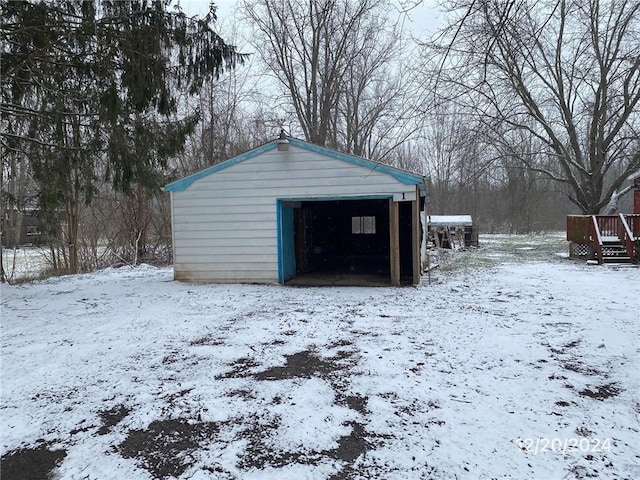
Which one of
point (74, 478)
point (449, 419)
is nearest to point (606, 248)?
point (449, 419)

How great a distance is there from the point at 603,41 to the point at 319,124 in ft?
40.9

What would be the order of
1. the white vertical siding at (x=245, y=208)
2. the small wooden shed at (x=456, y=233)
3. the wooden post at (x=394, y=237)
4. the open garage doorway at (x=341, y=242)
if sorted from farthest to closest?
1. the small wooden shed at (x=456, y=233)
2. the open garage doorway at (x=341, y=242)
3. the white vertical siding at (x=245, y=208)
4. the wooden post at (x=394, y=237)

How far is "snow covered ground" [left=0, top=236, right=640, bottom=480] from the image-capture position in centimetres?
250

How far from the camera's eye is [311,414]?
3.07 metres

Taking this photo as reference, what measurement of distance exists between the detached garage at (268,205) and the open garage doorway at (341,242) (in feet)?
0.29

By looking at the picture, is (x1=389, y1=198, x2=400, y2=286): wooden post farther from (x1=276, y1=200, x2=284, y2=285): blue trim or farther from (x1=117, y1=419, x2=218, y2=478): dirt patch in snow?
(x1=117, y1=419, x2=218, y2=478): dirt patch in snow

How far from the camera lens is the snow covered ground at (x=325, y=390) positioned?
250cm

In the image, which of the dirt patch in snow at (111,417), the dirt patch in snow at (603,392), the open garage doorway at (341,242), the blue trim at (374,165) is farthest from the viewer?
the open garage doorway at (341,242)

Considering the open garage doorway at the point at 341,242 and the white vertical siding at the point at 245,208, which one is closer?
the white vertical siding at the point at 245,208

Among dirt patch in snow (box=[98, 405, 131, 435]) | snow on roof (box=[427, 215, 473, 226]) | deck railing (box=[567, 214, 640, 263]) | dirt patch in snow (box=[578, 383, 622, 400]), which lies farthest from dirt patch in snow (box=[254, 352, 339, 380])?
snow on roof (box=[427, 215, 473, 226])

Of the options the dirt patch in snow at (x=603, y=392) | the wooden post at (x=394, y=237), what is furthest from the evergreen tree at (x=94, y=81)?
the dirt patch in snow at (x=603, y=392)

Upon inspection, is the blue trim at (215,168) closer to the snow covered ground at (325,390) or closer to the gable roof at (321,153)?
the gable roof at (321,153)

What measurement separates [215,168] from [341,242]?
248 inches

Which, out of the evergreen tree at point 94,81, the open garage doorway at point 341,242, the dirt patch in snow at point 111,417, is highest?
the evergreen tree at point 94,81
